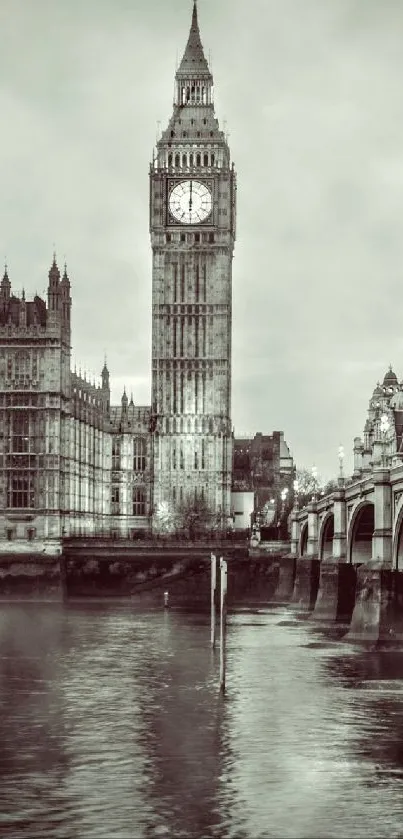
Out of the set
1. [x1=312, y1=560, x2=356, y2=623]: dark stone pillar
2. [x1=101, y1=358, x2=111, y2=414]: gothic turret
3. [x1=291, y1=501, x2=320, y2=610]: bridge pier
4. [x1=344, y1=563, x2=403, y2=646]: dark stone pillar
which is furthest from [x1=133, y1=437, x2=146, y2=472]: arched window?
[x1=344, y1=563, x2=403, y2=646]: dark stone pillar

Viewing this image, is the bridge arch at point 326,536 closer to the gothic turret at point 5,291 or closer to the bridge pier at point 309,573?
the bridge pier at point 309,573

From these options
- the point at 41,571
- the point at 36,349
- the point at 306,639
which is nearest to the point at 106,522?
the point at 36,349

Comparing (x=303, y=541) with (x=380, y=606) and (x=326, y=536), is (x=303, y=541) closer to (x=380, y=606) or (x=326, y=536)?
(x=326, y=536)

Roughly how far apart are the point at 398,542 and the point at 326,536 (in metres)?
35.1

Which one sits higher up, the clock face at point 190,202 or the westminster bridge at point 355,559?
the clock face at point 190,202

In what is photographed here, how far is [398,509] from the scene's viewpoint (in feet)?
206

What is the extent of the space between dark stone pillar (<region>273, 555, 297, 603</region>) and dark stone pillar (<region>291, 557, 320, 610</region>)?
10.7m

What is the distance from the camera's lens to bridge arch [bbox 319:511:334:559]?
307 ft

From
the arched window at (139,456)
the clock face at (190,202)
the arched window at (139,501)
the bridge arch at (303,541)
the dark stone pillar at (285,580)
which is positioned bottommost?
the dark stone pillar at (285,580)

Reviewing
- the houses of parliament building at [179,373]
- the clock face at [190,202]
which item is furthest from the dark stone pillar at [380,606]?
the clock face at [190,202]

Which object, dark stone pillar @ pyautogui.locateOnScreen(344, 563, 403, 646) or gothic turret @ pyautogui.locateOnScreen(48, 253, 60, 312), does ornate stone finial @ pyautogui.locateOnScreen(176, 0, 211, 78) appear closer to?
gothic turret @ pyautogui.locateOnScreen(48, 253, 60, 312)

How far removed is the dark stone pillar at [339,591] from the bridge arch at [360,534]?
0.92 metres

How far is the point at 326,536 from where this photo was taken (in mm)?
98062

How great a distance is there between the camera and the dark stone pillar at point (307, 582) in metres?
93.4
